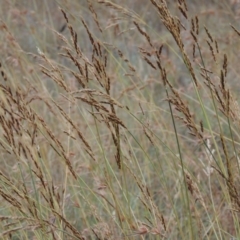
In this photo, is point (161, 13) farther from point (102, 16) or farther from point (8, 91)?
point (102, 16)

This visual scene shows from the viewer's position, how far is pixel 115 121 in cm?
137

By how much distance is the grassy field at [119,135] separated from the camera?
1.46 m

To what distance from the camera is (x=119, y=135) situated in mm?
1584

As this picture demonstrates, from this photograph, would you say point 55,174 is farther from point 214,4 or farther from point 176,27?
point 214,4

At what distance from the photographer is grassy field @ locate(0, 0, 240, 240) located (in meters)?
1.46

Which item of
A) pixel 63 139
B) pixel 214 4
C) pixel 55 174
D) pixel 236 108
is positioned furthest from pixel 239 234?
pixel 214 4

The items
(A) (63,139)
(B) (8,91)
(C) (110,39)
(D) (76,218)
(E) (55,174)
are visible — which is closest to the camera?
(B) (8,91)

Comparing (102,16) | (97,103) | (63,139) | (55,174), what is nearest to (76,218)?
(55,174)

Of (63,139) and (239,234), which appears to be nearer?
(239,234)

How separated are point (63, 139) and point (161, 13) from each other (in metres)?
2.42

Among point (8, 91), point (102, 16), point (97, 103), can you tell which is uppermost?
point (102, 16)

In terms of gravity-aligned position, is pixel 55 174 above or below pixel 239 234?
above

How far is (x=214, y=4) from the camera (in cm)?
726

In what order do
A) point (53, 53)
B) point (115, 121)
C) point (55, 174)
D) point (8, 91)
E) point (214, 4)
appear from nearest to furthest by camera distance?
point (115, 121)
point (8, 91)
point (55, 174)
point (53, 53)
point (214, 4)
